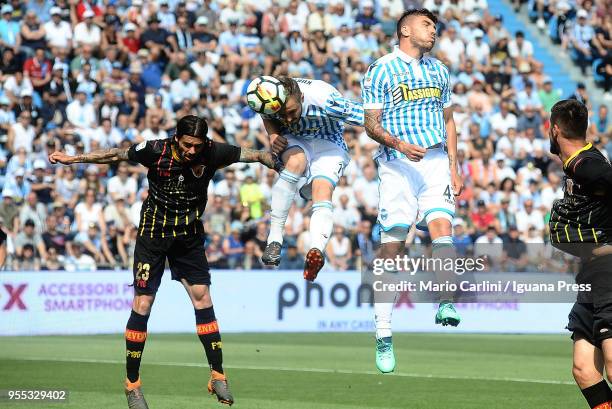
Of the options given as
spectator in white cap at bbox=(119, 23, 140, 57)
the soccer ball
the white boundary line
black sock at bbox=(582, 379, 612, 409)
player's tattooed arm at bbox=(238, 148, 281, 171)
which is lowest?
the white boundary line

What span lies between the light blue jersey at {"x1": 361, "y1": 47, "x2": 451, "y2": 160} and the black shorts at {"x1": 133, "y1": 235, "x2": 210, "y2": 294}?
7.03ft

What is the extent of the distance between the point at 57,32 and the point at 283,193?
1493 cm

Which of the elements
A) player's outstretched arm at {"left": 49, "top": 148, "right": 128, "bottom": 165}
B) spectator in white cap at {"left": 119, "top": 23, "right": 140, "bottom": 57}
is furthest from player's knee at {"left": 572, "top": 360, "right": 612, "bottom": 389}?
spectator in white cap at {"left": 119, "top": 23, "right": 140, "bottom": 57}

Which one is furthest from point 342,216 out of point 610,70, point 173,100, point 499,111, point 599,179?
point 599,179

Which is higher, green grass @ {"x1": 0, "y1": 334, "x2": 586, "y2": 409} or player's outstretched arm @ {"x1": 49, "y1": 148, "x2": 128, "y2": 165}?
player's outstretched arm @ {"x1": 49, "y1": 148, "x2": 128, "y2": 165}

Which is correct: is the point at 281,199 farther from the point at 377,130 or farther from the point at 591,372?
the point at 591,372

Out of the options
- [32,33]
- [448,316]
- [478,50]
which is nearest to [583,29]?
[478,50]

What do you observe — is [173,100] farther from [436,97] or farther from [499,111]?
[436,97]

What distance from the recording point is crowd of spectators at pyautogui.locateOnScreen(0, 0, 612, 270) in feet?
77.7

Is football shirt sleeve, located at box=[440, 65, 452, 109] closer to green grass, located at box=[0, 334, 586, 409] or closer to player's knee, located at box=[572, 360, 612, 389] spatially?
green grass, located at box=[0, 334, 586, 409]

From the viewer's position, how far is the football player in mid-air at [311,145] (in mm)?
12227

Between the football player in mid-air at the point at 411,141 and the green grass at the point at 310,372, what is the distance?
6.86 feet

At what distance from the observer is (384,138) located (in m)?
11.8

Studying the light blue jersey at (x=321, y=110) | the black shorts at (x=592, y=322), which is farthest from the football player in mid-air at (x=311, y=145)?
the black shorts at (x=592, y=322)
